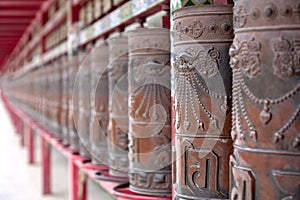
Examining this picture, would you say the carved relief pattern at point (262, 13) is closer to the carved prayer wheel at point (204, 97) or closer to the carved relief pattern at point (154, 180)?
the carved prayer wheel at point (204, 97)

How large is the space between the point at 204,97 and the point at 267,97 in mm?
355

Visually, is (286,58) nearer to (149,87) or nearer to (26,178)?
(149,87)

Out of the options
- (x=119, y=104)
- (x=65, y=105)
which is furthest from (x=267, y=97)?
(x=65, y=105)

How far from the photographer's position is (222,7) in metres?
1.48

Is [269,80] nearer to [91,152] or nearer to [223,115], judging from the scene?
[223,115]

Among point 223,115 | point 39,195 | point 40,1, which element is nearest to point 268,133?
point 223,115

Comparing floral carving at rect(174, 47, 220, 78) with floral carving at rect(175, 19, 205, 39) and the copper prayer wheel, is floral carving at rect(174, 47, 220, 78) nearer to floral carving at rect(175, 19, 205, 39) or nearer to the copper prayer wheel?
floral carving at rect(175, 19, 205, 39)

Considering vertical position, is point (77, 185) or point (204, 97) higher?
point (204, 97)

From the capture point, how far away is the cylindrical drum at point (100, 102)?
2.72 m

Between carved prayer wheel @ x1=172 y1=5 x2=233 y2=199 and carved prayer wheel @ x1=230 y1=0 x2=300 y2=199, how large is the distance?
0.23 metres

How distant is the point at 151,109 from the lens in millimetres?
2020

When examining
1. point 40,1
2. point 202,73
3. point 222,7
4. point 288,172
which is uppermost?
point 40,1

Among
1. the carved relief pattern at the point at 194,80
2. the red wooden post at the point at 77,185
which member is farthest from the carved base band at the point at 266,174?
the red wooden post at the point at 77,185

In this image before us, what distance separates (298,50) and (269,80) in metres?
0.09
